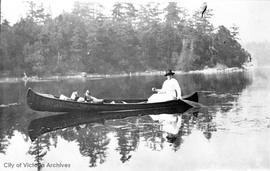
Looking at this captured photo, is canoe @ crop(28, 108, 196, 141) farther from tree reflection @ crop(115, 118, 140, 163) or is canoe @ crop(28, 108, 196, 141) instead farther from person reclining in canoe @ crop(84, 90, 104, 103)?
tree reflection @ crop(115, 118, 140, 163)

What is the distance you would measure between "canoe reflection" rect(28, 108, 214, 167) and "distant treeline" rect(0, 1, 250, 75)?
827 inches

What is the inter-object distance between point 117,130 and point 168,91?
9.61ft

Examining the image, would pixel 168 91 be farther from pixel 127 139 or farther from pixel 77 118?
pixel 127 139

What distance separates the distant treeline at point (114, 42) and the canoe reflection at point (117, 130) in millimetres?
21002

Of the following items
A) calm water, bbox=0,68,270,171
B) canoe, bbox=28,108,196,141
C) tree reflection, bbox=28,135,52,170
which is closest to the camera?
calm water, bbox=0,68,270,171

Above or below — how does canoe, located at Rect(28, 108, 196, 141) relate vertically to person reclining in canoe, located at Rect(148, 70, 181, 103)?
below

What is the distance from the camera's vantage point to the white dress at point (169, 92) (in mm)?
11356

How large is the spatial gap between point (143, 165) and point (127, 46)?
34152 mm

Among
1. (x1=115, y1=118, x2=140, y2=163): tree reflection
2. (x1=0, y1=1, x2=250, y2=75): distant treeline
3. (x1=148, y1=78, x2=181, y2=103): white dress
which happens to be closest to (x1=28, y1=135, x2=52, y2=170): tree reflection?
(x1=115, y1=118, x2=140, y2=163): tree reflection

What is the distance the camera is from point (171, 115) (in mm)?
11297

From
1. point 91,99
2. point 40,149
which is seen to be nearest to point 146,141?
point 40,149

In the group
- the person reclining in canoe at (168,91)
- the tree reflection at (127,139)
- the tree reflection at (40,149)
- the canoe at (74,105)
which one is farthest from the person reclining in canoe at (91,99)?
the tree reflection at (40,149)

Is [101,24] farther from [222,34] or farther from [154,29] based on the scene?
[222,34]

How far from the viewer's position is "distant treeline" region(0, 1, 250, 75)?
3300 centimetres
